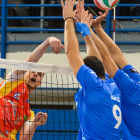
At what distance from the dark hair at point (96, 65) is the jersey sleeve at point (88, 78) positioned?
0.37 feet

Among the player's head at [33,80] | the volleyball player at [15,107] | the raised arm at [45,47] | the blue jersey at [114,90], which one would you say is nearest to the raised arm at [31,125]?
the volleyball player at [15,107]

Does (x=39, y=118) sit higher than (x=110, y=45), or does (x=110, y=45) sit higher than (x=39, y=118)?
(x=110, y=45)

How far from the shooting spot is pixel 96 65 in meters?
2.14

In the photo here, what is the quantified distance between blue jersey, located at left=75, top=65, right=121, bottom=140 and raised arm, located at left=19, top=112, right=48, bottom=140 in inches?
43.7

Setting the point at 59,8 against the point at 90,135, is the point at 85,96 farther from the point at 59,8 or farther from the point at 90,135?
the point at 59,8

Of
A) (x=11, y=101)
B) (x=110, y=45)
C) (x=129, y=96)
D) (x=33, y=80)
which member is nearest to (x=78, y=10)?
(x=110, y=45)

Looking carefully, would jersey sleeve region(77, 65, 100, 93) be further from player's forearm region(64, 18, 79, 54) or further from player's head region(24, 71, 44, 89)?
player's head region(24, 71, 44, 89)

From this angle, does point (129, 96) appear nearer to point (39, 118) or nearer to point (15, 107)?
point (39, 118)

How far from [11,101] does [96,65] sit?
4.34ft

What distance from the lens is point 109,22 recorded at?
633 cm

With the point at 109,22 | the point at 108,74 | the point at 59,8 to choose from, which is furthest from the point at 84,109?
the point at 59,8

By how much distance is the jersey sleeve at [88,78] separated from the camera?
2013mm

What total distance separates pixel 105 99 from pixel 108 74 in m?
0.59

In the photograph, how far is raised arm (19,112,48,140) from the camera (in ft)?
10.3
